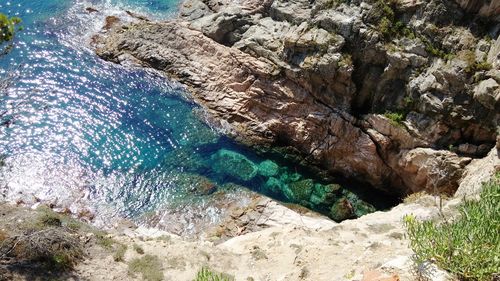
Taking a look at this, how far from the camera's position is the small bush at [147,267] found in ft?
59.9

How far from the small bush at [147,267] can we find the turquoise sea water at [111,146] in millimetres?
9629

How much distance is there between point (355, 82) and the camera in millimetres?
32688

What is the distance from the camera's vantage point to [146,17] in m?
45.2

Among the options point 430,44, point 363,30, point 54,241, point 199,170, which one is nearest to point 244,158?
point 199,170

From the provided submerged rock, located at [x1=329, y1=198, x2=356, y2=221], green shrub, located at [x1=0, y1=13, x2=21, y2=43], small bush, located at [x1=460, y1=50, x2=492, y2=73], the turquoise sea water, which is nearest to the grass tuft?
the turquoise sea water

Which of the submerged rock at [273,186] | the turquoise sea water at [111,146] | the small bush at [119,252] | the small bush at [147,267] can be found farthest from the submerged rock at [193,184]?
the small bush at [147,267]

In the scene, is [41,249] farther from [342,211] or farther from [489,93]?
[489,93]

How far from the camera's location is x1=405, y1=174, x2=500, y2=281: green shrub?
1034 cm

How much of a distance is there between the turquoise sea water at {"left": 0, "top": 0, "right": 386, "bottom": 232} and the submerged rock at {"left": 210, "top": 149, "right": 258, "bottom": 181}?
74 mm

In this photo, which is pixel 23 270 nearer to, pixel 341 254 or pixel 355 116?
pixel 341 254

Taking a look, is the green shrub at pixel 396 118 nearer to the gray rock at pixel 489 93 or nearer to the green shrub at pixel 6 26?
the gray rock at pixel 489 93

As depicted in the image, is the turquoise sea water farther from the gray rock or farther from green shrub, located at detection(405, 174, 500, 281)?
green shrub, located at detection(405, 174, 500, 281)

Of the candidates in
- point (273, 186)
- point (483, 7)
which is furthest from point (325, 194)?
point (483, 7)

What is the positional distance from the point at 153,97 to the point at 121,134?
5083mm
